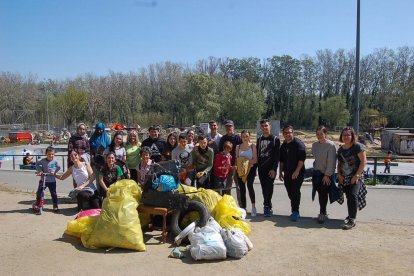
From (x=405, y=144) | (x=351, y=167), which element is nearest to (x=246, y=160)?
(x=351, y=167)

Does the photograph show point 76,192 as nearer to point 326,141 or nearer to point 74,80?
point 326,141

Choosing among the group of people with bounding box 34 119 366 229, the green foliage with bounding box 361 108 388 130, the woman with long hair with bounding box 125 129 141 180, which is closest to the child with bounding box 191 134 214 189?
the group of people with bounding box 34 119 366 229

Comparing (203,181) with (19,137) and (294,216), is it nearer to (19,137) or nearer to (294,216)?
(294,216)

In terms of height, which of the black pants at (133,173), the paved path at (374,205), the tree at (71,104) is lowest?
the paved path at (374,205)

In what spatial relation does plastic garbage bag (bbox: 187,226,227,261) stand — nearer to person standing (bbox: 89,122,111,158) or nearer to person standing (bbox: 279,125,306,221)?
person standing (bbox: 279,125,306,221)

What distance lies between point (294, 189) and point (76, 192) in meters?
3.75

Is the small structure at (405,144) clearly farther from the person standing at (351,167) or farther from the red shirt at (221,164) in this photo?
the red shirt at (221,164)

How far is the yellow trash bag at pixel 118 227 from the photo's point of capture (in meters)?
4.79

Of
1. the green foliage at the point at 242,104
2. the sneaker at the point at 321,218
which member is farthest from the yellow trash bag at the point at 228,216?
the green foliage at the point at 242,104

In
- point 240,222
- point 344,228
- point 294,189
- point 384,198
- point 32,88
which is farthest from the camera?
point 32,88

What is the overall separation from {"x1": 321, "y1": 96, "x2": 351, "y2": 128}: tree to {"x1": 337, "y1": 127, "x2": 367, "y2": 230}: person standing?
2272 inches

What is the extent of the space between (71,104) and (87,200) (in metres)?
59.4

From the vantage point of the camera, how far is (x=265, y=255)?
469cm

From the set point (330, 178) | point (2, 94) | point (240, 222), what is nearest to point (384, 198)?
point (330, 178)
